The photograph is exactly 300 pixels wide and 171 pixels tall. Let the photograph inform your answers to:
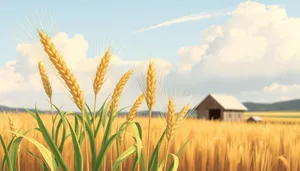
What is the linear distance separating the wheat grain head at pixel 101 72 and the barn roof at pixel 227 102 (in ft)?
90.8

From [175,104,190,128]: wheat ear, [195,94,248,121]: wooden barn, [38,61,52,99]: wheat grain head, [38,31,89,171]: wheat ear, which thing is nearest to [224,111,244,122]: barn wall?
[195,94,248,121]: wooden barn

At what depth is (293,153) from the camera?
3.67 m

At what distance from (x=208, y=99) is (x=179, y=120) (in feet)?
94.3

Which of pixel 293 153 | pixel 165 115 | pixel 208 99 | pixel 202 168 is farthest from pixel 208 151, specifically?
pixel 208 99

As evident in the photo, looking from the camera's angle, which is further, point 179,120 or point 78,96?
point 179,120

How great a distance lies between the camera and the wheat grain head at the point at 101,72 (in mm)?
1706

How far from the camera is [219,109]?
3033 cm

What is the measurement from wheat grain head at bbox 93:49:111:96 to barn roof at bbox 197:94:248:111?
27669mm

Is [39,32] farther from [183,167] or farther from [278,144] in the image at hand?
[278,144]

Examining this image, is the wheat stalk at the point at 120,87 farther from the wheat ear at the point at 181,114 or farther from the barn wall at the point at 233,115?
the barn wall at the point at 233,115

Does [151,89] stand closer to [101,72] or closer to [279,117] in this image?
[101,72]

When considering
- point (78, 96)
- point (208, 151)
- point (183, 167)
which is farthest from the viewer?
point (208, 151)

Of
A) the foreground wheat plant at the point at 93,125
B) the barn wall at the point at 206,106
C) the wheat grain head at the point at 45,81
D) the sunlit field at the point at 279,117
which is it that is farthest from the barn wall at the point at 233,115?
the wheat grain head at the point at 45,81

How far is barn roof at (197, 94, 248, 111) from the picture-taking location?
29.5 meters
